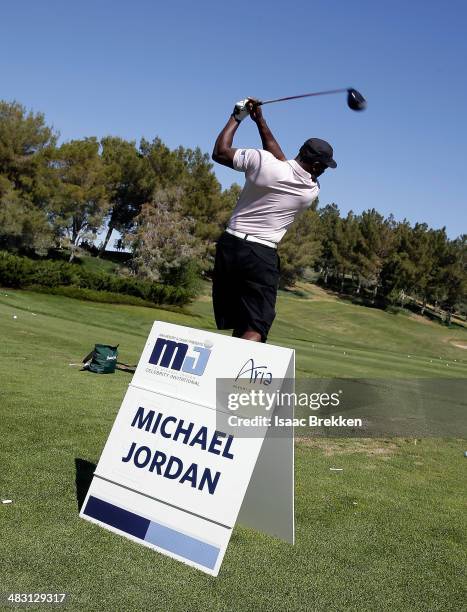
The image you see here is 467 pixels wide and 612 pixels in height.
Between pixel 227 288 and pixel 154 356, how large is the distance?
98 cm

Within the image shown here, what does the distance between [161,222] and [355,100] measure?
2361 inches

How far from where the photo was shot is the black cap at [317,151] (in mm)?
4867

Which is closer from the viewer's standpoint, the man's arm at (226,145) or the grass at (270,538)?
the grass at (270,538)

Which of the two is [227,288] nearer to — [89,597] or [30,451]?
[30,451]

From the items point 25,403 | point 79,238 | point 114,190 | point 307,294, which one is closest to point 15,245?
point 79,238

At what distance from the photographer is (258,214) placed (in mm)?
5066

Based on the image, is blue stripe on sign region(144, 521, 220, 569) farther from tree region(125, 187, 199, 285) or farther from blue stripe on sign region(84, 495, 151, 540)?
tree region(125, 187, 199, 285)

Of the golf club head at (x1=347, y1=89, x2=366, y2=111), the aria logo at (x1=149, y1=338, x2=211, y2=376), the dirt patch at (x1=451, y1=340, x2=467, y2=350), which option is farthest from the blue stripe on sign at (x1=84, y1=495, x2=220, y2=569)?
the dirt patch at (x1=451, y1=340, x2=467, y2=350)

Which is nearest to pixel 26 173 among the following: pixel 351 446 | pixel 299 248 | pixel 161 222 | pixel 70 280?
pixel 161 222

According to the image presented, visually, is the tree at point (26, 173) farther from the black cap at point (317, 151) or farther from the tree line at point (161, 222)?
the black cap at point (317, 151)

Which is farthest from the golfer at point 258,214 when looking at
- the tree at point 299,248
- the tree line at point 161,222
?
the tree at point 299,248

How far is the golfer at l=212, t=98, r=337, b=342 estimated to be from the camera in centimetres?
489

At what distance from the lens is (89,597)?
320 cm

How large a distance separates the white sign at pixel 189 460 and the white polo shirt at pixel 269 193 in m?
1.13
